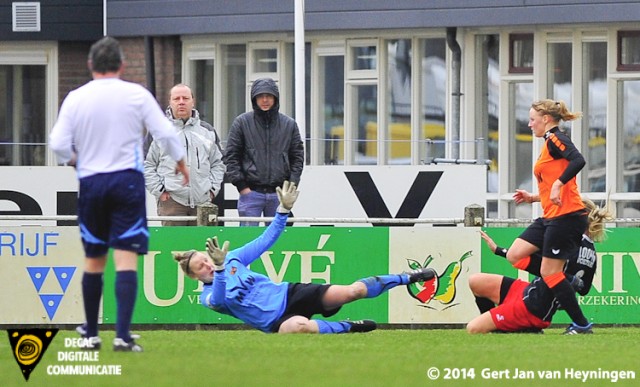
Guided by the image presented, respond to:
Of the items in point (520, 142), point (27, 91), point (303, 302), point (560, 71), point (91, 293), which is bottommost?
point (303, 302)

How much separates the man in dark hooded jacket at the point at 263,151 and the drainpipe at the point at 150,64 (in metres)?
8.72

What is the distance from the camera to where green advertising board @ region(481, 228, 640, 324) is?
1571cm

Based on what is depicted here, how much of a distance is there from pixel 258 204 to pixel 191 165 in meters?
0.72

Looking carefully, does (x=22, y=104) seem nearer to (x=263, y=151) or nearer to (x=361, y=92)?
(x=361, y=92)

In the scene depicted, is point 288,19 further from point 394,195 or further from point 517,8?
point 394,195

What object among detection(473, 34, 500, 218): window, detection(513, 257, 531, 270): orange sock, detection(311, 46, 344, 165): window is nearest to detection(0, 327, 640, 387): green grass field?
detection(513, 257, 531, 270): orange sock

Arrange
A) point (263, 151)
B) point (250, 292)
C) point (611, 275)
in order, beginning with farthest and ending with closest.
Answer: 1. point (611, 275)
2. point (263, 151)
3. point (250, 292)

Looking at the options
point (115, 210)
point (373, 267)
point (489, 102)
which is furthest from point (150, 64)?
point (115, 210)

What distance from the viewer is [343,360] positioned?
10.3 meters

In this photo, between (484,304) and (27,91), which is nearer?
(484,304)

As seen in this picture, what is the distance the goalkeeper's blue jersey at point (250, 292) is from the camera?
12.7 meters

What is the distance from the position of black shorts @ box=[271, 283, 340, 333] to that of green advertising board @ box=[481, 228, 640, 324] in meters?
3.05

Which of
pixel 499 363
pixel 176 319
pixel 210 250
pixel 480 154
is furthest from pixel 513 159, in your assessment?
pixel 499 363

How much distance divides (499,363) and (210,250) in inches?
109
